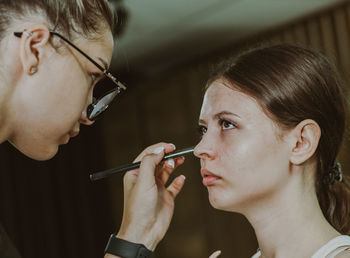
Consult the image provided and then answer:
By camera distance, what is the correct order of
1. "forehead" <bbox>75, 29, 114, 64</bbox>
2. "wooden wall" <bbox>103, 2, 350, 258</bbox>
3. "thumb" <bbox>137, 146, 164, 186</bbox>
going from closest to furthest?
"forehead" <bbox>75, 29, 114, 64</bbox> → "thumb" <bbox>137, 146, 164, 186</bbox> → "wooden wall" <bbox>103, 2, 350, 258</bbox>

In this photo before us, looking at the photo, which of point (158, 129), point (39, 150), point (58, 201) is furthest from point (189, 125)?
point (39, 150)

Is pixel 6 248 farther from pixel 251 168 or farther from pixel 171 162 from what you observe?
pixel 251 168

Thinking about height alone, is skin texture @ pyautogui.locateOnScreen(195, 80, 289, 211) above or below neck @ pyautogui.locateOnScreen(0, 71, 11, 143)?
below

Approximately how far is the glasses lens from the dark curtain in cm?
320

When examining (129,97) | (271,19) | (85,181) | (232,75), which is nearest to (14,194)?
(85,181)

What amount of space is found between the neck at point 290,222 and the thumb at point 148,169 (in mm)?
Result: 294

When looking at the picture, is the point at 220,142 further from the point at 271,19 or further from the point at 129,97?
the point at 129,97

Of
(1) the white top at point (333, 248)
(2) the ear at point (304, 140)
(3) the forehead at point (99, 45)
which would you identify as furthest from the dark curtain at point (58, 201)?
(1) the white top at point (333, 248)

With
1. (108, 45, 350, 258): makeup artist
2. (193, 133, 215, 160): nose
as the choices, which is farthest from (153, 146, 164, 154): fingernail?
(193, 133, 215, 160): nose

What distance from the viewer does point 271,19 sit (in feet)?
13.3

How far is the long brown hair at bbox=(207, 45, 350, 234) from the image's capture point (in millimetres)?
1448

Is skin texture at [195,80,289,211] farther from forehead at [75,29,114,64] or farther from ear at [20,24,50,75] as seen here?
ear at [20,24,50,75]

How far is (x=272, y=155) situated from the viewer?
143cm

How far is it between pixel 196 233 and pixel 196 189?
1.30 feet
